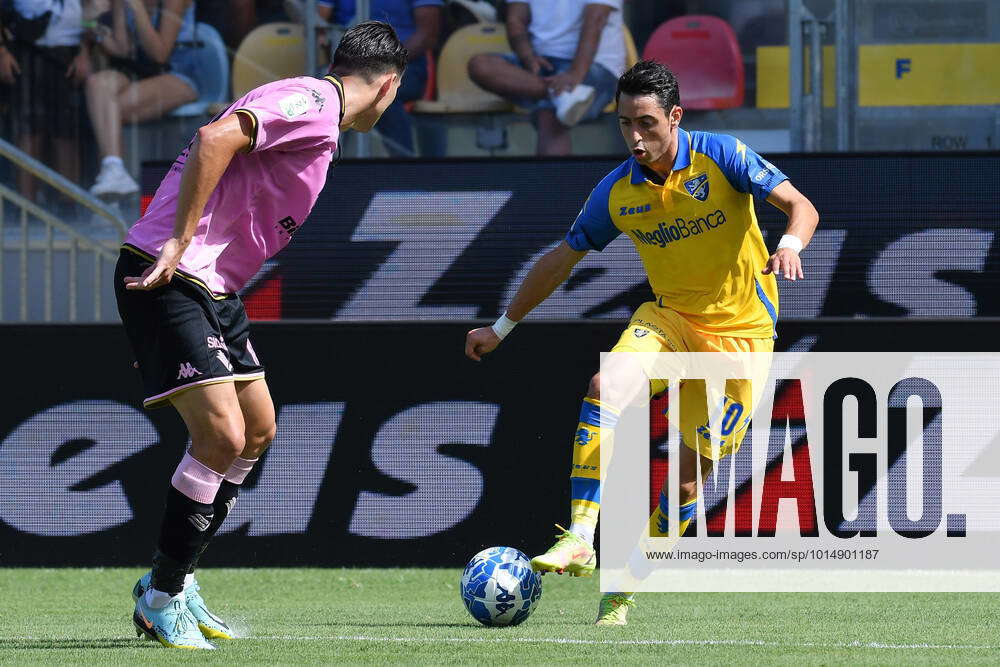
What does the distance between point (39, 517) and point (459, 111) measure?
435 cm

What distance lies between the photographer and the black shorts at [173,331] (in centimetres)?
473

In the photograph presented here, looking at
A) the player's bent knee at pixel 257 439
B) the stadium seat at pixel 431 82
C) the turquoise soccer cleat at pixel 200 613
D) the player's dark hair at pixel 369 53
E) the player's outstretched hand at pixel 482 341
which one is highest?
the player's dark hair at pixel 369 53

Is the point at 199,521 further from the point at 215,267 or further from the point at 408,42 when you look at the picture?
the point at 408,42

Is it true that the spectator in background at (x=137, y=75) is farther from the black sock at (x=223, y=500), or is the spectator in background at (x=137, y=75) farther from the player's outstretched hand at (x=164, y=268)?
the player's outstretched hand at (x=164, y=268)

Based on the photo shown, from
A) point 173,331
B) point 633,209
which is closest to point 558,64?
point 633,209

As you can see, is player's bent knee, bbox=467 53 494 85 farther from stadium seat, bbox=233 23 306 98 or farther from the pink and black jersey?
the pink and black jersey

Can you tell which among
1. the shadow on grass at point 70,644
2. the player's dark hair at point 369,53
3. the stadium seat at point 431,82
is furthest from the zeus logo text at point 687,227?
the stadium seat at point 431,82

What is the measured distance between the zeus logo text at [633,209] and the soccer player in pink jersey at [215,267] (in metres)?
1.09

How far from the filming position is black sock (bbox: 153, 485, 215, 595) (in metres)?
4.84

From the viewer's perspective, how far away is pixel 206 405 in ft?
15.6

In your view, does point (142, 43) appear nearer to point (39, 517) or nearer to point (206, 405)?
point (39, 517)

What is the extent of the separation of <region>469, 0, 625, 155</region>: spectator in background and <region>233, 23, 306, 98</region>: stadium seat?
1292 millimetres

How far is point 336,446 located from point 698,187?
291 centimetres

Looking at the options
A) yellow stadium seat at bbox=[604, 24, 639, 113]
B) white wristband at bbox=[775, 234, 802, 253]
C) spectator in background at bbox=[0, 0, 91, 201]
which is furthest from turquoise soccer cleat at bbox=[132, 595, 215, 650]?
spectator in background at bbox=[0, 0, 91, 201]
